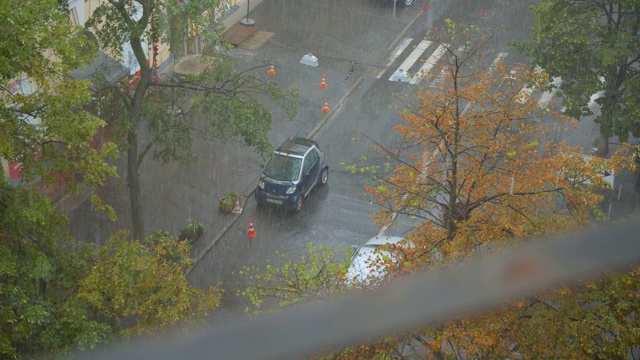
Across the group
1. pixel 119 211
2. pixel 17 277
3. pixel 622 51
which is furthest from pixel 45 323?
pixel 622 51

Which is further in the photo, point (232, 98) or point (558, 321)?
point (232, 98)

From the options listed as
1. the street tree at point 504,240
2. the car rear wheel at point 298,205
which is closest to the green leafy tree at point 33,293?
the street tree at point 504,240

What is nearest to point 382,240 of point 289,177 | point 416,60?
point 289,177

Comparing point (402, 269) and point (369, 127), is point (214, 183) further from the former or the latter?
point (402, 269)

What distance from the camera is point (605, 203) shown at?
74.3 feet

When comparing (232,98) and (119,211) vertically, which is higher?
(232,98)

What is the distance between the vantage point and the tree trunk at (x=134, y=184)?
56.8 feet

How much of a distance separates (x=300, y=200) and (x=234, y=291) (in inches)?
162

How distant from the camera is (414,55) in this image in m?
31.7

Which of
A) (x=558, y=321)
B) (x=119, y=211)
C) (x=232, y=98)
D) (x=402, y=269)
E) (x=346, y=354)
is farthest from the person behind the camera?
(x=119, y=211)

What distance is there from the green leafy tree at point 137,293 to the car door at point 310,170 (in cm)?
930

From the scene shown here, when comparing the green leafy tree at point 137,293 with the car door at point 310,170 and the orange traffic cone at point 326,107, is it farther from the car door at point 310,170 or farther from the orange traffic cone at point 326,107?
the orange traffic cone at point 326,107

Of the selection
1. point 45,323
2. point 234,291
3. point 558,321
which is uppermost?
point 558,321

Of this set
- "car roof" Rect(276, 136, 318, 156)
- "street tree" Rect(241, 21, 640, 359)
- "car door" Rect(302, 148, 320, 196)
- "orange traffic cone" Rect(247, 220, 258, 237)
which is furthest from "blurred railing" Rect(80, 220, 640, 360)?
"car roof" Rect(276, 136, 318, 156)
